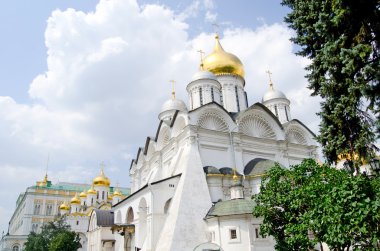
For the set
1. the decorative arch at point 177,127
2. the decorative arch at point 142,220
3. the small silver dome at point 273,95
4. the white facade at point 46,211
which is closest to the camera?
the decorative arch at point 142,220

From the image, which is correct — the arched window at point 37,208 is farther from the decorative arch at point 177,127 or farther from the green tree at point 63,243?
the decorative arch at point 177,127

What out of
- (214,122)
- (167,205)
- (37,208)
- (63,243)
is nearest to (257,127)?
(214,122)

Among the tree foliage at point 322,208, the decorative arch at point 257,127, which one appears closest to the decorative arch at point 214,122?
the decorative arch at point 257,127

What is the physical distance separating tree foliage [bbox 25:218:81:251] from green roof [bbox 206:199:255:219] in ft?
52.6

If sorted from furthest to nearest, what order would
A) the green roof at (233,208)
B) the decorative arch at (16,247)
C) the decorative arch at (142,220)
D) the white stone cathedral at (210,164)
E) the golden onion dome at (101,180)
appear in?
the golden onion dome at (101,180)
the decorative arch at (16,247)
the decorative arch at (142,220)
the white stone cathedral at (210,164)
the green roof at (233,208)

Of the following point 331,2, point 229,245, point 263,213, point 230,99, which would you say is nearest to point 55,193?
point 230,99

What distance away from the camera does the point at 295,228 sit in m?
9.64

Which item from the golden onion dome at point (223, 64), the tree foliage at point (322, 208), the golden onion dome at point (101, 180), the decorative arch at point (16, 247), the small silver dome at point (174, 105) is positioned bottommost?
the decorative arch at point (16, 247)

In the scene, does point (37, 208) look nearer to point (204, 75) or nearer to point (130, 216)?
point (130, 216)

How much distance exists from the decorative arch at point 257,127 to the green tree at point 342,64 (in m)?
13.2

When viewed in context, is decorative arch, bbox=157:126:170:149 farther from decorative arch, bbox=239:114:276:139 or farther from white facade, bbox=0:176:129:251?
white facade, bbox=0:176:129:251

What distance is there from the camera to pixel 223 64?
27188 millimetres

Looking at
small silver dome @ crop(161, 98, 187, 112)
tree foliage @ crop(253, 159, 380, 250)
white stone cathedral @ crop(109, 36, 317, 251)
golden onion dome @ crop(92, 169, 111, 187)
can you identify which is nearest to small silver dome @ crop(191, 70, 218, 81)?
white stone cathedral @ crop(109, 36, 317, 251)

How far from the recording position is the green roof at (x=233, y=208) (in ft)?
52.9
